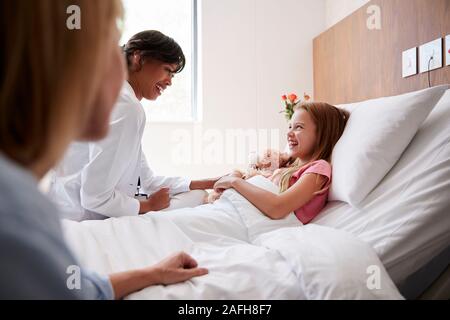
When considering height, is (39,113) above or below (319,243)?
above

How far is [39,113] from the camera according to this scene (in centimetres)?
33

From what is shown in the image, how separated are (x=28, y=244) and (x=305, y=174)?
3.30 ft

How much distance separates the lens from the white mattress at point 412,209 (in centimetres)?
86

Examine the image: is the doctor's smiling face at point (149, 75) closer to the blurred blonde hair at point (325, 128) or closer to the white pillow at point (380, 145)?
the blurred blonde hair at point (325, 128)

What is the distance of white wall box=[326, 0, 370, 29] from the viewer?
261 centimetres

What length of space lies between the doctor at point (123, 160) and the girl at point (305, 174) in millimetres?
340

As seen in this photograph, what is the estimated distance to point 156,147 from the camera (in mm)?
3012

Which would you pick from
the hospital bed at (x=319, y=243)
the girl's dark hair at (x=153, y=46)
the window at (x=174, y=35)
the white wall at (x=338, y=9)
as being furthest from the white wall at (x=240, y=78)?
the hospital bed at (x=319, y=243)

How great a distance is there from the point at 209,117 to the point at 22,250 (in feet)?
9.11

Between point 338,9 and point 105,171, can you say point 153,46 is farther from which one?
point 338,9

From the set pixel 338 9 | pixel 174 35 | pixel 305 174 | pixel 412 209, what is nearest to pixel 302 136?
pixel 305 174
